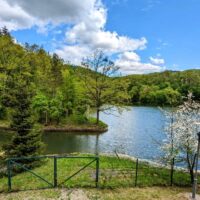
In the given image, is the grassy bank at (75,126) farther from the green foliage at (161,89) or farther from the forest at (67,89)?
the green foliage at (161,89)

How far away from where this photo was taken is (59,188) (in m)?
10.1

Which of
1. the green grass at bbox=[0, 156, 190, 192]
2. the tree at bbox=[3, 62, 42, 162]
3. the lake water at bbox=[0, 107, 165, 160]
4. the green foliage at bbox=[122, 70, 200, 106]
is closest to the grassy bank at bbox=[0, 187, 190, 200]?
the green grass at bbox=[0, 156, 190, 192]

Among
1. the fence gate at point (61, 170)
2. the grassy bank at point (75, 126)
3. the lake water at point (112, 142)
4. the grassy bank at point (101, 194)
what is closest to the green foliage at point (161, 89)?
the grassy bank at point (75, 126)

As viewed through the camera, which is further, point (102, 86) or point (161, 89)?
point (161, 89)

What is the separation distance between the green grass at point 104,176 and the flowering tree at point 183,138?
3.10 ft

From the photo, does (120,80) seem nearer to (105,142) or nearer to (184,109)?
(105,142)

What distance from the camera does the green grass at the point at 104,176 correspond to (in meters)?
10.4

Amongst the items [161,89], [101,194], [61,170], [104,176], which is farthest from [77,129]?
[161,89]

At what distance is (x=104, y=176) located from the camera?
441 inches

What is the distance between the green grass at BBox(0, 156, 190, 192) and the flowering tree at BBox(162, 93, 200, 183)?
3.10 ft

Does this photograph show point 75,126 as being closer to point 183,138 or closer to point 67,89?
point 67,89

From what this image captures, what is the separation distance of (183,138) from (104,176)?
12.2 feet

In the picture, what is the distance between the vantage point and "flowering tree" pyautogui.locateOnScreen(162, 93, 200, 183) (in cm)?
1138

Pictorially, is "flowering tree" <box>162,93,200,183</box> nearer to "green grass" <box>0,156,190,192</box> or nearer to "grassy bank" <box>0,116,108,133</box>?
"green grass" <box>0,156,190,192</box>
